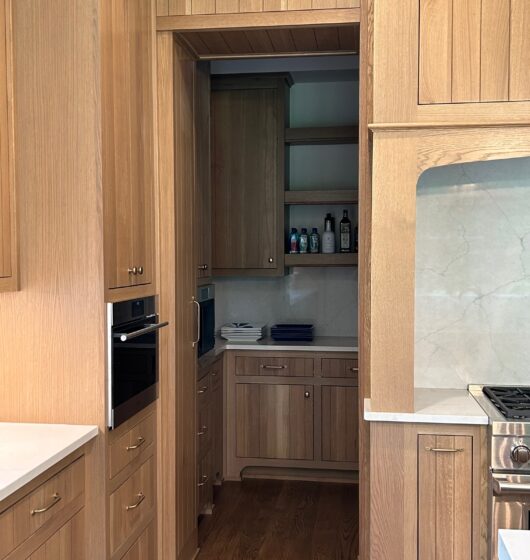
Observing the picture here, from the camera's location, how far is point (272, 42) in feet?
10.7

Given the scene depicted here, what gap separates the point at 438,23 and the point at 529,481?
5.49 ft

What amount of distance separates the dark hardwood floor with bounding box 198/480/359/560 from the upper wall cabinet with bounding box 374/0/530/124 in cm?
225

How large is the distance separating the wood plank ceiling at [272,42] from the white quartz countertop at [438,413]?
5.11 ft

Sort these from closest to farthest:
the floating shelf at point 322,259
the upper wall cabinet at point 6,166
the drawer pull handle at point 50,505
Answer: the drawer pull handle at point 50,505
the upper wall cabinet at point 6,166
the floating shelf at point 322,259

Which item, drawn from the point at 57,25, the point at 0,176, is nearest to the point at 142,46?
the point at 57,25

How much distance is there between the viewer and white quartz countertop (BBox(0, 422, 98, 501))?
1.93m

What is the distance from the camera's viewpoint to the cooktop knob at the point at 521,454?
Answer: 2.56 m

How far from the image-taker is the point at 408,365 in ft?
8.79

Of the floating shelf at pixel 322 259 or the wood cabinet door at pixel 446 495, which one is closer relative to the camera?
the wood cabinet door at pixel 446 495

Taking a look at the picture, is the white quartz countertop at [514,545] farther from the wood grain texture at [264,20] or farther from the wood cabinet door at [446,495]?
the wood grain texture at [264,20]

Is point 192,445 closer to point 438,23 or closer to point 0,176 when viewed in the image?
point 0,176

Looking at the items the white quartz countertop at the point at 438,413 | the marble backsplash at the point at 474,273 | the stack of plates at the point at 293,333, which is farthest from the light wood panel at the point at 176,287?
the stack of plates at the point at 293,333

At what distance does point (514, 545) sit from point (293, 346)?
337 centimetres

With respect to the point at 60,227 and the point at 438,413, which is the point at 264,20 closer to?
the point at 60,227
